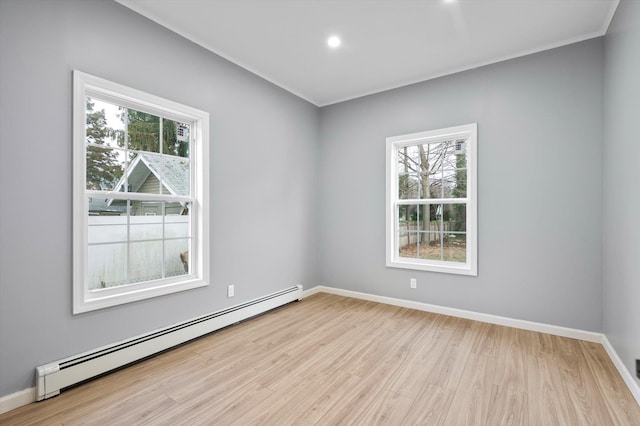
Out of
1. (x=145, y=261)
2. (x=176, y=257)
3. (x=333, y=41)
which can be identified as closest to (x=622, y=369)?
(x=333, y=41)

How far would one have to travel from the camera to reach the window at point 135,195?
219 cm

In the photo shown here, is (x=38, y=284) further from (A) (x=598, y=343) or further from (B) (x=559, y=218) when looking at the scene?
(A) (x=598, y=343)

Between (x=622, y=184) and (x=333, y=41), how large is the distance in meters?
2.69

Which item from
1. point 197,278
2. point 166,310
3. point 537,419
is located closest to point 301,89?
point 197,278

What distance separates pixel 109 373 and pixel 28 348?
565mm

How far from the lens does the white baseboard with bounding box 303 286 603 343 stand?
9.43 ft

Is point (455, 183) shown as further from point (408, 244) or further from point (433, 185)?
point (408, 244)

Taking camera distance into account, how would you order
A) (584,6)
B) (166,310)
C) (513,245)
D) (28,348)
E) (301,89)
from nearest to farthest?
(28,348) < (584,6) < (166,310) < (513,245) < (301,89)

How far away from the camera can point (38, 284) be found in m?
1.97

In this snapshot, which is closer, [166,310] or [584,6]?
[584,6]

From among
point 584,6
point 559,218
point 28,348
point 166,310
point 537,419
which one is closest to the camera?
point 537,419

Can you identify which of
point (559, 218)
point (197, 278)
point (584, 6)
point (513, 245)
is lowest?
point (197, 278)

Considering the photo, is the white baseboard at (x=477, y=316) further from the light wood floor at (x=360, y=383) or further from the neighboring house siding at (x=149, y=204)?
the neighboring house siding at (x=149, y=204)

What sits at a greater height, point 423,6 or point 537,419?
point 423,6
